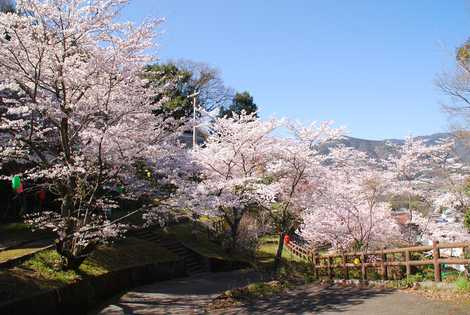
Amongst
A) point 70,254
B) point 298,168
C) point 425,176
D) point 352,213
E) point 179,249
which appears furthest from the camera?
point 425,176

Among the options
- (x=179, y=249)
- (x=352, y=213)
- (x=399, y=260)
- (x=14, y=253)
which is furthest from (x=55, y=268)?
(x=352, y=213)

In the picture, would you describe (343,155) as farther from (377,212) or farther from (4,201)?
(4,201)

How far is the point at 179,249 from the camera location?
22188mm

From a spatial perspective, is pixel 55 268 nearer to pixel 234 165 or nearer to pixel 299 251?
pixel 234 165

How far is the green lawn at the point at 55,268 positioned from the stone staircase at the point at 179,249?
2039mm

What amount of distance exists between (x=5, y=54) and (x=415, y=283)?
481 inches

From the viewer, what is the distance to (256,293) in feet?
41.3

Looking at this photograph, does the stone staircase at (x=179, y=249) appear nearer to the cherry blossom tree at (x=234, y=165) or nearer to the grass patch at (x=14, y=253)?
the cherry blossom tree at (x=234, y=165)

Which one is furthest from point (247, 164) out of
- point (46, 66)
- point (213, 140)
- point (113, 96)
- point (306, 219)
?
point (46, 66)

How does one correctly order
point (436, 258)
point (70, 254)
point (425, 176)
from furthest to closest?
point (425, 176)
point (70, 254)
point (436, 258)

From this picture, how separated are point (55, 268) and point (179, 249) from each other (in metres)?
10.8

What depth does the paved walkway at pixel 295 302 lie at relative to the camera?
8.72 metres

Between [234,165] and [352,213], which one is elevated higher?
[234,165]

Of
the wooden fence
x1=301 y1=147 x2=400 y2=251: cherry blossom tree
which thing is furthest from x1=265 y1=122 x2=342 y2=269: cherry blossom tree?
the wooden fence
